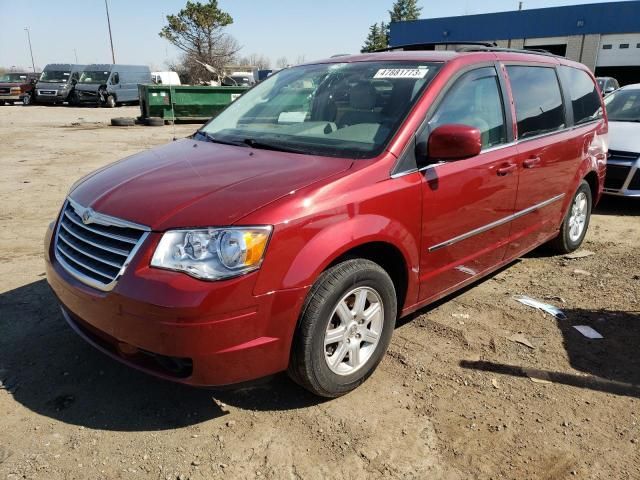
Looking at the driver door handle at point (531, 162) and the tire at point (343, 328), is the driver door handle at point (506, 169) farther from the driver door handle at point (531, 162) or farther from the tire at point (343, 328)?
the tire at point (343, 328)

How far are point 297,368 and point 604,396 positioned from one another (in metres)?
1.77

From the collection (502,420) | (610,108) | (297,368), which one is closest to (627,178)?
(610,108)

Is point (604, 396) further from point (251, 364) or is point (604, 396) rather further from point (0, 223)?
point (0, 223)

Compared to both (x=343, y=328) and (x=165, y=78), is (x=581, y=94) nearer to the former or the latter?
(x=343, y=328)

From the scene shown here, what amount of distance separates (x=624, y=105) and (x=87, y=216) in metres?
8.24

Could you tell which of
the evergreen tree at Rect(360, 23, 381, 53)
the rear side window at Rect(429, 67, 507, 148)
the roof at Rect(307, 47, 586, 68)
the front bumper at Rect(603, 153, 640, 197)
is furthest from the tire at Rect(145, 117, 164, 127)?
the evergreen tree at Rect(360, 23, 381, 53)

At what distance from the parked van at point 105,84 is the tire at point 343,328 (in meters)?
28.4

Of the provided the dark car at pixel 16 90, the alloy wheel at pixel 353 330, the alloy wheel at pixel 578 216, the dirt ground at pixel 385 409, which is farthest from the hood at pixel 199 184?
the dark car at pixel 16 90

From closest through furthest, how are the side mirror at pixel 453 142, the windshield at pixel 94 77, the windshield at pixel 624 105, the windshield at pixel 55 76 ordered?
the side mirror at pixel 453 142 → the windshield at pixel 624 105 → the windshield at pixel 94 77 → the windshield at pixel 55 76

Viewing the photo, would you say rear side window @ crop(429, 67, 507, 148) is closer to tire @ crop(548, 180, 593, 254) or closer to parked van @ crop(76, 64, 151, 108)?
tire @ crop(548, 180, 593, 254)

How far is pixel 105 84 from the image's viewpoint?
2736cm

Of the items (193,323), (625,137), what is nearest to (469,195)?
(193,323)

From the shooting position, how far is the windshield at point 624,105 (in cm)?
778

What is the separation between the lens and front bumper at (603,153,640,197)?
6.68 meters
